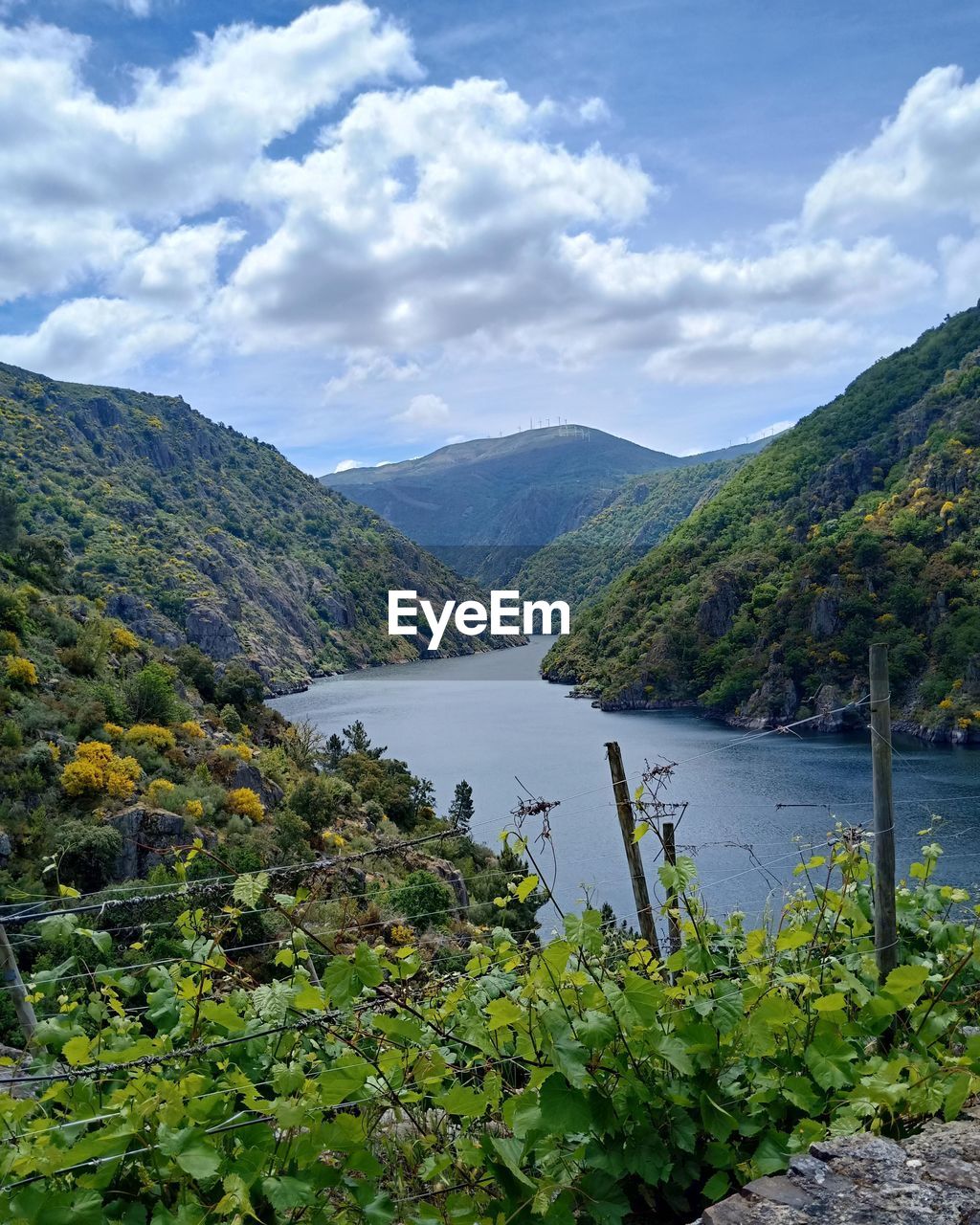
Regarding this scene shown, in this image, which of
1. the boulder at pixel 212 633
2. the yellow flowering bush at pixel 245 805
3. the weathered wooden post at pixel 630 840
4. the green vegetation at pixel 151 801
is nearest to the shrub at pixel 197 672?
the green vegetation at pixel 151 801

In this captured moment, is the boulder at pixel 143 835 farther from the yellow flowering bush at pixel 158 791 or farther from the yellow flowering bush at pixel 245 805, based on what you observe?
the yellow flowering bush at pixel 245 805

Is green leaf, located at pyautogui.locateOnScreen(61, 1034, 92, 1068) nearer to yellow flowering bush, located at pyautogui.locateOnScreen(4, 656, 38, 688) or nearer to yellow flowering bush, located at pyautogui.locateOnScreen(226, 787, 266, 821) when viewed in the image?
yellow flowering bush, located at pyautogui.locateOnScreen(226, 787, 266, 821)

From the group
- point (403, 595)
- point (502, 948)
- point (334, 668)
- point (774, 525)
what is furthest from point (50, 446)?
point (502, 948)

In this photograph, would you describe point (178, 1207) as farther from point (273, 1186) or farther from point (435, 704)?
point (435, 704)

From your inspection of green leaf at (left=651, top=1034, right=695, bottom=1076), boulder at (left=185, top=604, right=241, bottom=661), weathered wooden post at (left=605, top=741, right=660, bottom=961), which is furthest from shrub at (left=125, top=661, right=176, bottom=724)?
boulder at (left=185, top=604, right=241, bottom=661)

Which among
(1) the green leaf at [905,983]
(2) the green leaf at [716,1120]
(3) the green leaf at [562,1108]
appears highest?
(1) the green leaf at [905,983]

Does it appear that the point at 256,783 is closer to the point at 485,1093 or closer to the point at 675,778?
the point at 675,778

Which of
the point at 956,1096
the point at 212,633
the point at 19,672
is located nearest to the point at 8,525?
the point at 19,672

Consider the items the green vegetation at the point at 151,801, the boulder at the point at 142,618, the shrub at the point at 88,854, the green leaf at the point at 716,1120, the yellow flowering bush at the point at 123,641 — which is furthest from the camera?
the boulder at the point at 142,618
